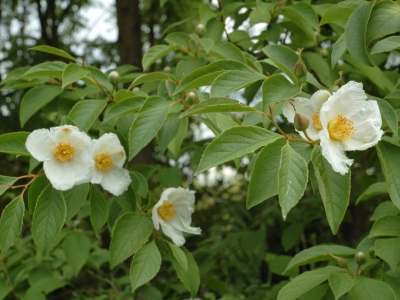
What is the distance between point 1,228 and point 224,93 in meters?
0.69

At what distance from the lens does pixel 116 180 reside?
1.86m

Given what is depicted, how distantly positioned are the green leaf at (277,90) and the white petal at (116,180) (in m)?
0.60

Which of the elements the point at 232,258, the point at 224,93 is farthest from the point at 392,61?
the point at 224,93

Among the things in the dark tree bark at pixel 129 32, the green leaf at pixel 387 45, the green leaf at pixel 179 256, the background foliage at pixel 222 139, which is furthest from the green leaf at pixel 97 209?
the dark tree bark at pixel 129 32

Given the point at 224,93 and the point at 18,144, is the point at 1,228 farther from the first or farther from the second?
the point at 224,93

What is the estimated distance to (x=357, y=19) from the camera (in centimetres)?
152

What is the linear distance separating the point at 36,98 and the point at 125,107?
23.5 inches

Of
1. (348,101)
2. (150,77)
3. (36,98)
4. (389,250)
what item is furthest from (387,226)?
(36,98)

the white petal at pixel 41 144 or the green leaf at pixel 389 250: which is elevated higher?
the white petal at pixel 41 144

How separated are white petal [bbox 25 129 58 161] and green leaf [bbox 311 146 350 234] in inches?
30.1

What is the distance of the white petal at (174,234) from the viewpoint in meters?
1.90

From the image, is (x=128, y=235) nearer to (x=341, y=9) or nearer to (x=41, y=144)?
(x=41, y=144)

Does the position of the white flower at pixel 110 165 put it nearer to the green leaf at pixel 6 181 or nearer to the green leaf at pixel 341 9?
the green leaf at pixel 6 181

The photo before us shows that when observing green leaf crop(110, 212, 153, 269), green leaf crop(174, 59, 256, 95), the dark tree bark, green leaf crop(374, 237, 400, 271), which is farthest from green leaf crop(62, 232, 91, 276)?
the dark tree bark
